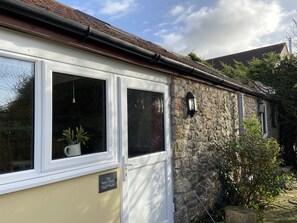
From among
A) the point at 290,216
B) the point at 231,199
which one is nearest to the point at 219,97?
the point at 231,199

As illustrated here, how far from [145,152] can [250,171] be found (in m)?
3.08

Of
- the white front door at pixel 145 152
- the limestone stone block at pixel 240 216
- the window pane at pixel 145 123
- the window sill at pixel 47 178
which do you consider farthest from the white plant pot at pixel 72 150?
the limestone stone block at pixel 240 216

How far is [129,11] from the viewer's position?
880 cm

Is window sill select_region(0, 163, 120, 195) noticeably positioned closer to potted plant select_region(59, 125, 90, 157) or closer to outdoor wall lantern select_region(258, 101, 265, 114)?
potted plant select_region(59, 125, 90, 157)

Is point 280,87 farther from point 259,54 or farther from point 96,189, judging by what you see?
point 259,54

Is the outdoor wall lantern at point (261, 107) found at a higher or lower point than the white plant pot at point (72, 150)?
higher

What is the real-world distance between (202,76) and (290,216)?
12.1 ft

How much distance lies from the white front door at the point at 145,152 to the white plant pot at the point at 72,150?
76 centimetres

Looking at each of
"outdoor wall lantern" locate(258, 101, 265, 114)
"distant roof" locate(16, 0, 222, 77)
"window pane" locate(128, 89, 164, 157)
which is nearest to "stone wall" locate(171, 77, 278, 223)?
"window pane" locate(128, 89, 164, 157)

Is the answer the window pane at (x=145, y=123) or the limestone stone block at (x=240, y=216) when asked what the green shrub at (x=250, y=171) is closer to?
the limestone stone block at (x=240, y=216)

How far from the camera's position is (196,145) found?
226 inches

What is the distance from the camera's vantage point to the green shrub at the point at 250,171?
20.0 feet

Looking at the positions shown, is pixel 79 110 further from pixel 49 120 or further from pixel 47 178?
pixel 47 178

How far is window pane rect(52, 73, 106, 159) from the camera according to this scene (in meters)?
3.12
